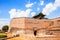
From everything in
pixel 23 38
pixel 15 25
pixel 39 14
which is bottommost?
pixel 23 38

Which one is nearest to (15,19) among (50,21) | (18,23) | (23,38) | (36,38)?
(18,23)

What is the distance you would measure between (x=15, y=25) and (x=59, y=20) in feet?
29.7

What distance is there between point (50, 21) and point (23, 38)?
14.4 meters

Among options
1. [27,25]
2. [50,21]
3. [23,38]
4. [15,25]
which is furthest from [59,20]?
[23,38]

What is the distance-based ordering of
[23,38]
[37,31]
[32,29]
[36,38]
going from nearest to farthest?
[36,38] → [23,38] → [37,31] → [32,29]

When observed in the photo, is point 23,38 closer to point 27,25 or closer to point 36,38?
point 36,38

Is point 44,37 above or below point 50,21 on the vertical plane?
below

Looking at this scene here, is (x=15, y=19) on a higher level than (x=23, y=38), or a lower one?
higher

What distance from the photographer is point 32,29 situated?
3566 centimetres

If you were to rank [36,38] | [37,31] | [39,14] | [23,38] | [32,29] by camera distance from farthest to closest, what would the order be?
[39,14] → [32,29] → [37,31] → [23,38] → [36,38]

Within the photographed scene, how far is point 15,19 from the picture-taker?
3672cm

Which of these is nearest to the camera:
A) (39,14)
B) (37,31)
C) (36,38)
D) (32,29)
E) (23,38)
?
(36,38)

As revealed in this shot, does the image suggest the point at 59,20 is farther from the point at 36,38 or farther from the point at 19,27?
the point at 36,38

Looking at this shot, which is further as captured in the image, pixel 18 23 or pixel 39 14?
pixel 39 14
